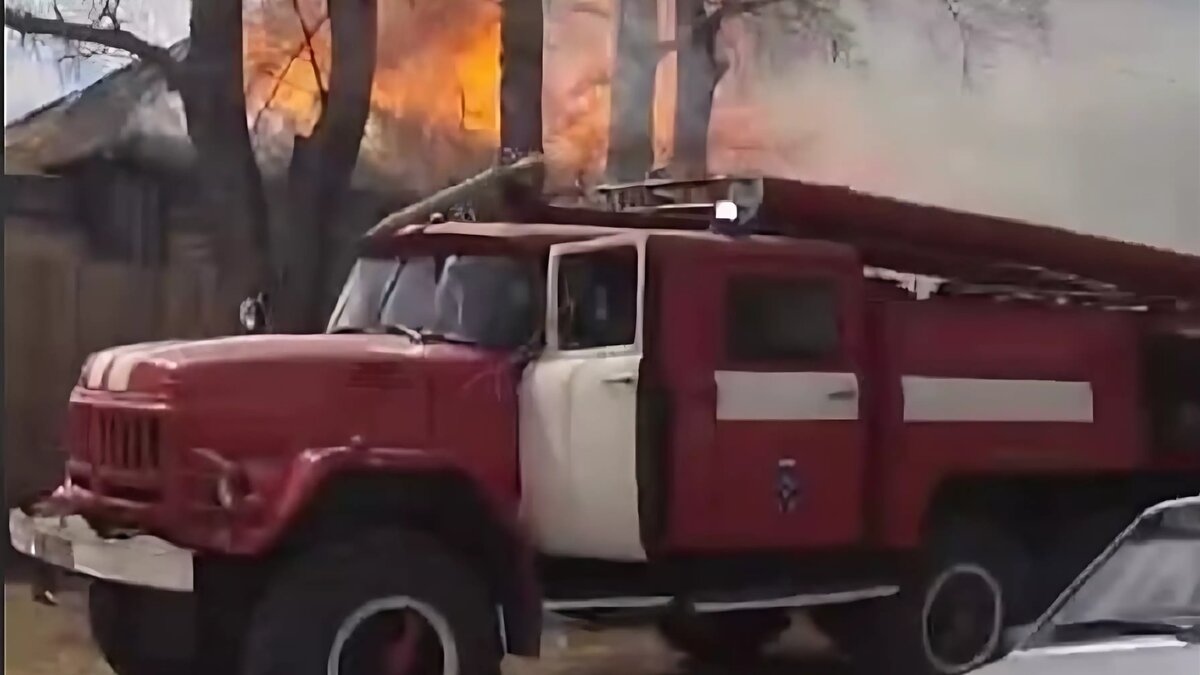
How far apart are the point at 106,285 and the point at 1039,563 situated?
1.06m

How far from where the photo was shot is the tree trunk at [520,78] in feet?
4.76

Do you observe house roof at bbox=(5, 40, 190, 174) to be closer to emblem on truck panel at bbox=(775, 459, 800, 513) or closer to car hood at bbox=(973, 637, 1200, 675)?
emblem on truck panel at bbox=(775, 459, 800, 513)

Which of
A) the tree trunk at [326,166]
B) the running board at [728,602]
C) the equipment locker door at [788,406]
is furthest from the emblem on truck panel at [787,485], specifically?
the tree trunk at [326,166]

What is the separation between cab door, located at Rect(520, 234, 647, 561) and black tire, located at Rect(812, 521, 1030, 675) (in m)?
0.28

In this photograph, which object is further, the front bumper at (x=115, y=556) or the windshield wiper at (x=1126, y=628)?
the windshield wiper at (x=1126, y=628)

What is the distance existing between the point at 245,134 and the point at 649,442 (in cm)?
49

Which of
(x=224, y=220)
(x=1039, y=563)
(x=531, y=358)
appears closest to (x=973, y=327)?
(x=1039, y=563)

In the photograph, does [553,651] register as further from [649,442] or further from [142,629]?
[142,629]

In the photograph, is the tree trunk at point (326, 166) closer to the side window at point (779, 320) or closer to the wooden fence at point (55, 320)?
the wooden fence at point (55, 320)

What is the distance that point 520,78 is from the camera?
146 centimetres

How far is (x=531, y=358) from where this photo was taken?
4.66 ft

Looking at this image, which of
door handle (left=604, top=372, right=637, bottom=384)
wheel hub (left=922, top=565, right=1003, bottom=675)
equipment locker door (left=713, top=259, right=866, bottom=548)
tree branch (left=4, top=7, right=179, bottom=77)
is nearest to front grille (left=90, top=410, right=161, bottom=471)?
tree branch (left=4, top=7, right=179, bottom=77)

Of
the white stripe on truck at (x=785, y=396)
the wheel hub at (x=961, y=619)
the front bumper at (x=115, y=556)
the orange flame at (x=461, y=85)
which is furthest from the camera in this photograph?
the wheel hub at (x=961, y=619)

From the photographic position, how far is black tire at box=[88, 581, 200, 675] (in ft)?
4.17
